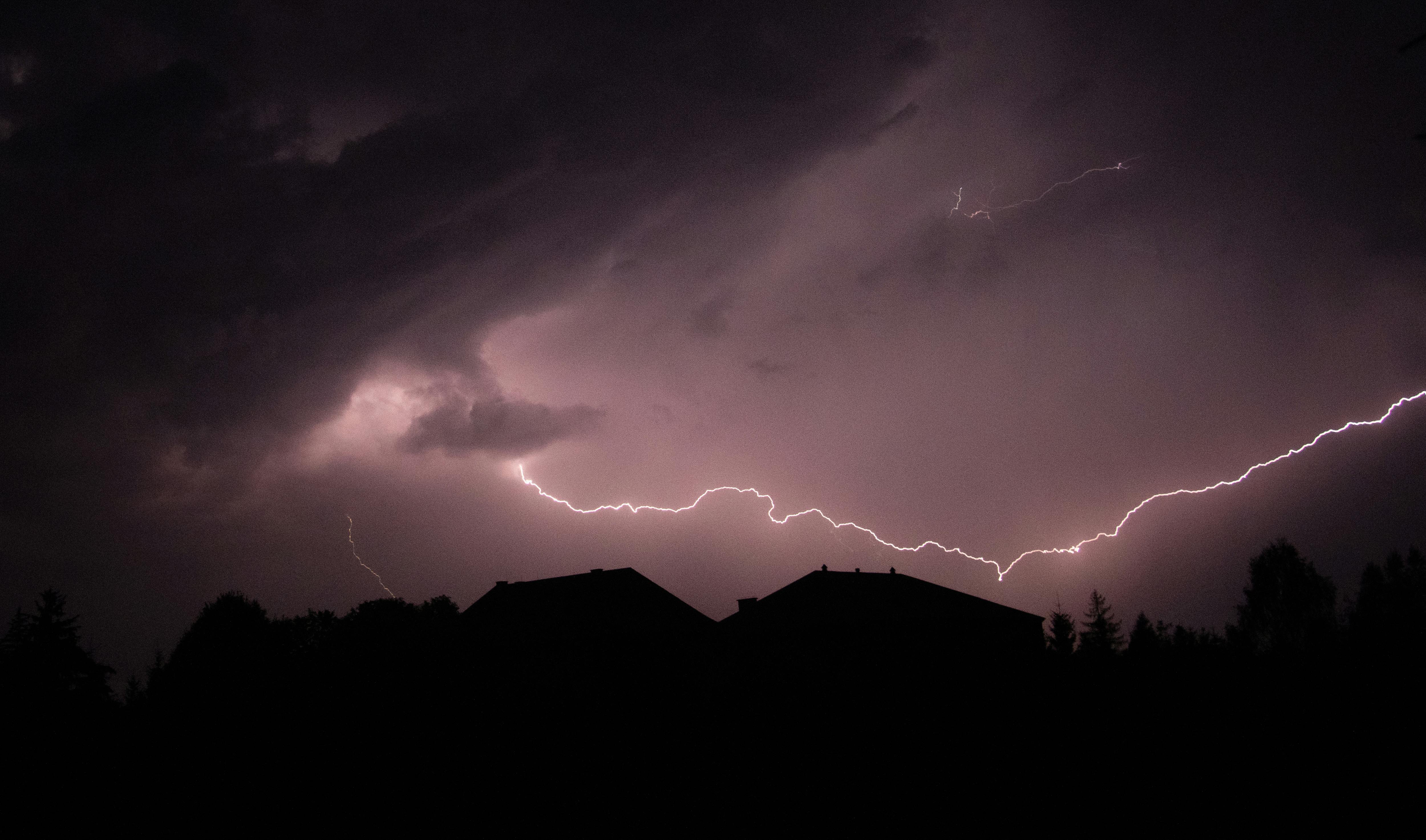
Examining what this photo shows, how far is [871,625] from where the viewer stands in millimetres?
29719

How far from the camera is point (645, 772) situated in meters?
11.5

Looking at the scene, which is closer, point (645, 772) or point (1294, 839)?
point (1294, 839)

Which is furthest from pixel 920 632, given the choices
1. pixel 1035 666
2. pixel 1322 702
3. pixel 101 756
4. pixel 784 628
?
pixel 101 756

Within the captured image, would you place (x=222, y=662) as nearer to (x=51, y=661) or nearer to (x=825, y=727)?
(x=51, y=661)

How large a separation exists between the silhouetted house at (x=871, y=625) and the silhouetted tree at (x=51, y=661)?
29679mm

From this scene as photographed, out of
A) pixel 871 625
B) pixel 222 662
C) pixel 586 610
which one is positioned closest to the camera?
pixel 222 662

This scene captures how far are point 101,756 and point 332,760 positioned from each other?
4.04 metres

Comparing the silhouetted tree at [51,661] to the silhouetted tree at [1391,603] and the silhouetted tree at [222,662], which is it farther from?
the silhouetted tree at [1391,603]

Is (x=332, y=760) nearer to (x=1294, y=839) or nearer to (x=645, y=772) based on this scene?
(x=645, y=772)

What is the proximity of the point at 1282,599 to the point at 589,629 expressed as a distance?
164 feet

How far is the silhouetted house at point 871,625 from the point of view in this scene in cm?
2930

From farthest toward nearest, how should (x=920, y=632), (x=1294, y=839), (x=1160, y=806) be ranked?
(x=920, y=632)
(x=1160, y=806)
(x=1294, y=839)

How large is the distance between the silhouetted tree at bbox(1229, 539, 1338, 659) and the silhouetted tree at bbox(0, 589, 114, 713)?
66688 mm

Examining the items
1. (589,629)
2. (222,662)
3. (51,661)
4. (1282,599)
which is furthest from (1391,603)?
(51,661)
